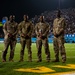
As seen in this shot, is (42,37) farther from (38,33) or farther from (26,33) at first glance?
(26,33)

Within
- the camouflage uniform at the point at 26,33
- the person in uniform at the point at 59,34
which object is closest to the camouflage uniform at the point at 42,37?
the camouflage uniform at the point at 26,33

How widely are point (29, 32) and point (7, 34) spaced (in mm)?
884

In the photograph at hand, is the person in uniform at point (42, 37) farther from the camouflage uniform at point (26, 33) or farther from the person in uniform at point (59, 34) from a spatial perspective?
the person in uniform at point (59, 34)

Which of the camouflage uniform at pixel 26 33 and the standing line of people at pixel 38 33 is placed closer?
the standing line of people at pixel 38 33

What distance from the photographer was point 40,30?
12.1 m

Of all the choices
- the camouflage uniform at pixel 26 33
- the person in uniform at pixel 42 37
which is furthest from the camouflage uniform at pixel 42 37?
the camouflage uniform at pixel 26 33

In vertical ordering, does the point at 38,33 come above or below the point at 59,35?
above

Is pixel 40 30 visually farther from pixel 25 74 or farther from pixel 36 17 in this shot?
pixel 36 17

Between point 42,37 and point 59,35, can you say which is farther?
point 42,37

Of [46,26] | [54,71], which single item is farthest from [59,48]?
[54,71]

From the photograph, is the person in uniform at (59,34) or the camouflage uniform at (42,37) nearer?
the person in uniform at (59,34)

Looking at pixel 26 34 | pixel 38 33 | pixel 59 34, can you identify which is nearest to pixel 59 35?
pixel 59 34

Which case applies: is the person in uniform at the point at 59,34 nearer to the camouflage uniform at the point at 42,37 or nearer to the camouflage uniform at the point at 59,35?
the camouflage uniform at the point at 59,35

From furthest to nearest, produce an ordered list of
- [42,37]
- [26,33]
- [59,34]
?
1. [26,33]
2. [42,37]
3. [59,34]
